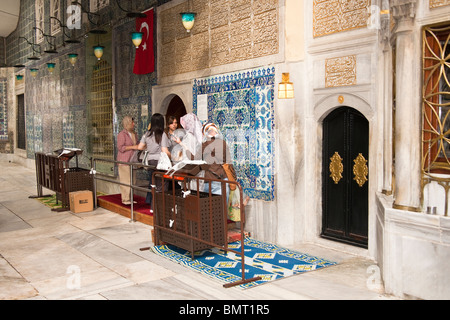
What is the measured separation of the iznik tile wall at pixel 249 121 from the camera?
6.72m

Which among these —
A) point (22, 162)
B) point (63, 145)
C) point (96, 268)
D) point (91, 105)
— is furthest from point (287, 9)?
point (22, 162)

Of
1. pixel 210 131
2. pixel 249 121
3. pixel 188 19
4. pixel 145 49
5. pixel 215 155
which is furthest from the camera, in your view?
pixel 145 49

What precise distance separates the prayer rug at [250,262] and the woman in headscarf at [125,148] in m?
2.81

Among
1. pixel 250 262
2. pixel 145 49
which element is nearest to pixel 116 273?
pixel 250 262

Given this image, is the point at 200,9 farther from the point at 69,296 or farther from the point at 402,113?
the point at 69,296

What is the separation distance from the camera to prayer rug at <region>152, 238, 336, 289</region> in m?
5.18

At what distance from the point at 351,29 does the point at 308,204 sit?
233cm

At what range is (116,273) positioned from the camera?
5289 mm

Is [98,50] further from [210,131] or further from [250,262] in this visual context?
[250,262]

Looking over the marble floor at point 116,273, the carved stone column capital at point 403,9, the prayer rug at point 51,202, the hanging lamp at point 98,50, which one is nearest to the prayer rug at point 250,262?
the marble floor at point 116,273

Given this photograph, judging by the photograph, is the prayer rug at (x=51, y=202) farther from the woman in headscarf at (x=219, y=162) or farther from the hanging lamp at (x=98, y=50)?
the woman in headscarf at (x=219, y=162)

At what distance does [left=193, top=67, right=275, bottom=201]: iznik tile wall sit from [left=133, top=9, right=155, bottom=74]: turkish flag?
2.28 m

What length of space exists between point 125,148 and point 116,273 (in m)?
3.79

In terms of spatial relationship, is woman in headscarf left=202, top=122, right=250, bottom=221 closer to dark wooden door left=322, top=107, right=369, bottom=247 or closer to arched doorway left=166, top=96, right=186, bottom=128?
dark wooden door left=322, top=107, right=369, bottom=247
